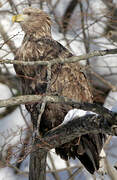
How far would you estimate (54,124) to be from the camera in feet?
15.5

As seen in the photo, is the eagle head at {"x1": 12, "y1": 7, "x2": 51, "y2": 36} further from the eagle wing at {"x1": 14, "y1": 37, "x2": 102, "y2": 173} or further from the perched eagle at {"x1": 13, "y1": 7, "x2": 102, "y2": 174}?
the eagle wing at {"x1": 14, "y1": 37, "x2": 102, "y2": 173}

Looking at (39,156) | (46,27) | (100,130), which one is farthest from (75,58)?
(46,27)

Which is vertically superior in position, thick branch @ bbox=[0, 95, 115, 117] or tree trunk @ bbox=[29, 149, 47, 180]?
thick branch @ bbox=[0, 95, 115, 117]

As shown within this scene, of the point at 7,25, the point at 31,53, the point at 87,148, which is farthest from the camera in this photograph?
the point at 7,25

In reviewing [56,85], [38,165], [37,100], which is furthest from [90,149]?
[37,100]

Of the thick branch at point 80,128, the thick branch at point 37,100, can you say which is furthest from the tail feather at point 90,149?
the thick branch at point 37,100

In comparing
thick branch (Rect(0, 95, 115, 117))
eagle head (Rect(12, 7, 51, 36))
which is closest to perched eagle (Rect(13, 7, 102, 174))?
eagle head (Rect(12, 7, 51, 36))

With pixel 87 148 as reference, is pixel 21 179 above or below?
below

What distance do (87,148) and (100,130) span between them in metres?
1.12

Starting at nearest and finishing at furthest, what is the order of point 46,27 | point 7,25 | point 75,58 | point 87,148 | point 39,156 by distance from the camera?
point 75,58 < point 39,156 < point 87,148 < point 46,27 < point 7,25

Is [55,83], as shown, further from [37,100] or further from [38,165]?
[37,100]

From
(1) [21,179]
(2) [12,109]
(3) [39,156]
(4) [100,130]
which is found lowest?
(1) [21,179]

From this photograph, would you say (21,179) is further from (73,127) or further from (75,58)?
(75,58)

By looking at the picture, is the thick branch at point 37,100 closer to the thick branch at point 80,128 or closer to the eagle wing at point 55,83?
the thick branch at point 80,128
